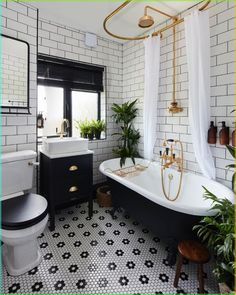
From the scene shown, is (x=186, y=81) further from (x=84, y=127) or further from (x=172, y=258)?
(x=172, y=258)

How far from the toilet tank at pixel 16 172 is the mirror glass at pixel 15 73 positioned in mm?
640

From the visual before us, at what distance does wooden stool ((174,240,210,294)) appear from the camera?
1.37 m

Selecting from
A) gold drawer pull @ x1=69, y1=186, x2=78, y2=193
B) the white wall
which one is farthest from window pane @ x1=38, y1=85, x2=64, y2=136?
gold drawer pull @ x1=69, y1=186, x2=78, y2=193

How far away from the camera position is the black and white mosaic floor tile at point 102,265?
1467mm

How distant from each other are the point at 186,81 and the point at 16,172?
2235 millimetres

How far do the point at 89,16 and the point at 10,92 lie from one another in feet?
4.55

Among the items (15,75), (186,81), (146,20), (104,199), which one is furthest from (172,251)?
(15,75)

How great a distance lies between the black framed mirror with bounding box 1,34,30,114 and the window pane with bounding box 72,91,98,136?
32.3 inches

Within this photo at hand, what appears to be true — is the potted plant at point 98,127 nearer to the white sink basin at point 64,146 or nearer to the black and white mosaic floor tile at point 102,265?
the white sink basin at point 64,146

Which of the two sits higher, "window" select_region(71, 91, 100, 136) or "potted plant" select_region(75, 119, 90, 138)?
"window" select_region(71, 91, 100, 136)

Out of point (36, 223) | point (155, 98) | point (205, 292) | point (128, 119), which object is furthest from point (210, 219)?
point (128, 119)

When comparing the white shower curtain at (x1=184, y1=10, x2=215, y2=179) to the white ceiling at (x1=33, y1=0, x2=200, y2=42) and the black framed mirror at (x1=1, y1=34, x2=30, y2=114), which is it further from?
the black framed mirror at (x1=1, y1=34, x2=30, y2=114)

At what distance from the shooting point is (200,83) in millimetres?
2002

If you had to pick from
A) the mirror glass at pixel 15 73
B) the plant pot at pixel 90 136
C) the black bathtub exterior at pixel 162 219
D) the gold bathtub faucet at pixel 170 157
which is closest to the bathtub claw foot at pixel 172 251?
the black bathtub exterior at pixel 162 219
